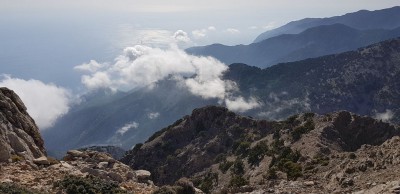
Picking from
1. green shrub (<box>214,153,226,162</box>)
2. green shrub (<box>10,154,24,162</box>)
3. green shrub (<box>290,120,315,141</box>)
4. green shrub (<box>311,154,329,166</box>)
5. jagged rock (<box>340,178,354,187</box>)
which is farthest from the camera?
green shrub (<box>214,153,226,162</box>)

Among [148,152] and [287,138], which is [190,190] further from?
[148,152]

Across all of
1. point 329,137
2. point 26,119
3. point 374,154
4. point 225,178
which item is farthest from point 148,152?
point 374,154

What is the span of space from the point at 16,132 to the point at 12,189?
14333 millimetres

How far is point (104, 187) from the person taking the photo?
27875 mm

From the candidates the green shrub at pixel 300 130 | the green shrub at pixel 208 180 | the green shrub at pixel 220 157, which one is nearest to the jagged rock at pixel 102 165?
the green shrub at pixel 208 180

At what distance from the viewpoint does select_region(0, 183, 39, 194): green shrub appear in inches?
955

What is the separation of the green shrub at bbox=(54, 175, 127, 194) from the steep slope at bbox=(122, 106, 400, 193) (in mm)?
8114

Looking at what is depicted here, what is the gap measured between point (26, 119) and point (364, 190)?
1219 inches

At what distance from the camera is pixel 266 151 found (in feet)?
235

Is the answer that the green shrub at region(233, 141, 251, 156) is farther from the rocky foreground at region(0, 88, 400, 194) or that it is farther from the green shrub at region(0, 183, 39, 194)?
the green shrub at region(0, 183, 39, 194)

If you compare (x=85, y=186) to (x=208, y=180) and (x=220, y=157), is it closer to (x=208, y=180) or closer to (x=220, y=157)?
(x=208, y=180)

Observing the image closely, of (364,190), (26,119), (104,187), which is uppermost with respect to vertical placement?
(26,119)

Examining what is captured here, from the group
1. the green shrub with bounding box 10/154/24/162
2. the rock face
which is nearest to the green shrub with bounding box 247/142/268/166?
the rock face

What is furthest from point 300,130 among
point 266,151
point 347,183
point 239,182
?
point 347,183
